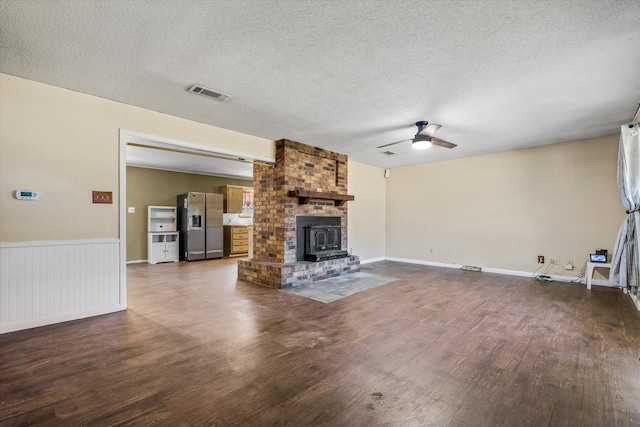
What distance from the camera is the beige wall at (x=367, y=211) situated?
6906 mm

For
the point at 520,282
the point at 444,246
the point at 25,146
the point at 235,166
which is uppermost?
the point at 235,166

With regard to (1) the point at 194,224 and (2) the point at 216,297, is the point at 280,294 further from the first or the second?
(1) the point at 194,224

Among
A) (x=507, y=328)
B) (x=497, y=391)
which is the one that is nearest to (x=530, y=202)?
(x=507, y=328)

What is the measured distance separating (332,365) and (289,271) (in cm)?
251

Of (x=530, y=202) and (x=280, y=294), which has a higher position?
(x=530, y=202)

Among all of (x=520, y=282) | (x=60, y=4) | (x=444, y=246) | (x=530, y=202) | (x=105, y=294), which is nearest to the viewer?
(x=60, y=4)

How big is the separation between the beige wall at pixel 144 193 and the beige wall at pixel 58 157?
14.3ft

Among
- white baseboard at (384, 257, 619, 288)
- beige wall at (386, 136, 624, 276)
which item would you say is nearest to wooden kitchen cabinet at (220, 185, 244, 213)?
beige wall at (386, 136, 624, 276)

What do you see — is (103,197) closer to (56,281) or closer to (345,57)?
(56,281)

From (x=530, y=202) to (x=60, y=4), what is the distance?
6905 millimetres

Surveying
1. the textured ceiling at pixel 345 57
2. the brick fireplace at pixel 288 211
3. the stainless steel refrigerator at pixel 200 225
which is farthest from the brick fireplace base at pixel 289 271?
the stainless steel refrigerator at pixel 200 225

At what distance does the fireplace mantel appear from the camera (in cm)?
504

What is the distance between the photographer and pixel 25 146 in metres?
2.96

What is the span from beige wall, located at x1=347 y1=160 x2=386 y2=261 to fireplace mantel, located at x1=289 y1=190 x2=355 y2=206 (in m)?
0.88
